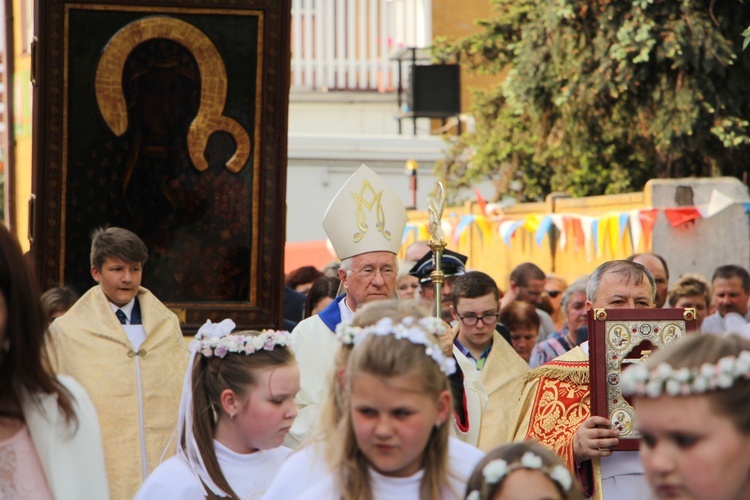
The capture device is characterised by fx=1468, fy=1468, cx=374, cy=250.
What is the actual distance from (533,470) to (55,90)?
485 centimetres

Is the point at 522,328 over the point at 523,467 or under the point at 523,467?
under

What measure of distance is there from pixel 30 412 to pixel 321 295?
16.8 feet

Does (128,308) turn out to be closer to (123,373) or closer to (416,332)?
(123,373)

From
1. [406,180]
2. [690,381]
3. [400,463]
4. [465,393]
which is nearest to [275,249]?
A: [465,393]

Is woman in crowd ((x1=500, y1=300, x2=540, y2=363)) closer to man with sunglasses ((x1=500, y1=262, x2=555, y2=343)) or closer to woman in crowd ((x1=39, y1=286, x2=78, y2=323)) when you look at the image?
man with sunglasses ((x1=500, y1=262, x2=555, y2=343))

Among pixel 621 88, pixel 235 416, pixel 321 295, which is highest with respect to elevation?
pixel 621 88

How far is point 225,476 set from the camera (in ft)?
15.0

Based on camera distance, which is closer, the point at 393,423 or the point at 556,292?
the point at 393,423

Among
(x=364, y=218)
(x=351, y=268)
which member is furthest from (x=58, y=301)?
(x=351, y=268)

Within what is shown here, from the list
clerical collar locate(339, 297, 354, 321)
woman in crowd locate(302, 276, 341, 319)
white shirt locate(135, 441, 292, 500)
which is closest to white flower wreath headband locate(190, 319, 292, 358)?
white shirt locate(135, 441, 292, 500)

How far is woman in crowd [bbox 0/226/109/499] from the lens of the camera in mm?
3305

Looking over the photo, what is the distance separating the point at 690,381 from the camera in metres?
A: 2.81

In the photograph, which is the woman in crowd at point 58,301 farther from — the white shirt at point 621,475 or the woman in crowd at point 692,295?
the woman in crowd at point 692,295

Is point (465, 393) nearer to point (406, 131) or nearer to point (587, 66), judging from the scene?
point (587, 66)
